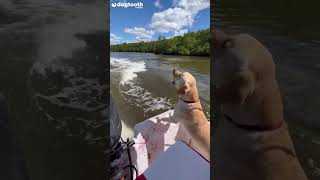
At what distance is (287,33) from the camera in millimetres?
1479

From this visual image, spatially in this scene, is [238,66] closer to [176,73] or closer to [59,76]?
[176,73]

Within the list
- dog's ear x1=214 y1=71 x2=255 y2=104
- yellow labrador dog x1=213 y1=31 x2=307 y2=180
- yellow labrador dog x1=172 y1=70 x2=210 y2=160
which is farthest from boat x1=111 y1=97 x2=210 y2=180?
dog's ear x1=214 y1=71 x2=255 y2=104

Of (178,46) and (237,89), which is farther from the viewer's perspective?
(178,46)

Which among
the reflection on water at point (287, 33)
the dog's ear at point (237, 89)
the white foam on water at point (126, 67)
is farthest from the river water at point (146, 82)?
the reflection on water at point (287, 33)

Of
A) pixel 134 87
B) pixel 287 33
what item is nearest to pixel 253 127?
pixel 287 33

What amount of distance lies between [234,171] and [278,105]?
14.4 inches

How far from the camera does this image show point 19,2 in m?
1.56

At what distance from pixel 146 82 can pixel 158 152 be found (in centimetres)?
37

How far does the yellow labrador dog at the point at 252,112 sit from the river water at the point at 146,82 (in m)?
0.14

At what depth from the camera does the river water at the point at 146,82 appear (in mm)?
1602

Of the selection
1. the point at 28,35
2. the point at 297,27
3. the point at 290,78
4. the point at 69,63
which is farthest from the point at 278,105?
the point at 28,35

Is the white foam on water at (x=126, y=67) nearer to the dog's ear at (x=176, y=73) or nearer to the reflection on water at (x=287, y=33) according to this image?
the dog's ear at (x=176, y=73)

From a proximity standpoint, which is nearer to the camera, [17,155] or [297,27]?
[297,27]

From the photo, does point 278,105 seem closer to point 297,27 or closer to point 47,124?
point 297,27
